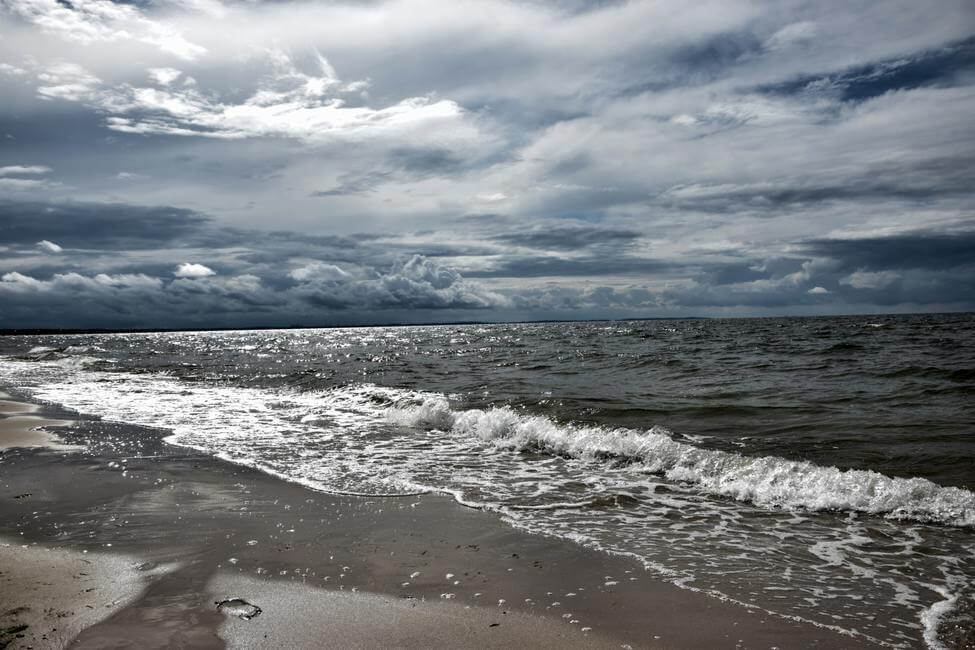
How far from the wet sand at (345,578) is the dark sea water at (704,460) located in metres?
0.53

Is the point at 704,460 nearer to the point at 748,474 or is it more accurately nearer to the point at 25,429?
the point at 748,474

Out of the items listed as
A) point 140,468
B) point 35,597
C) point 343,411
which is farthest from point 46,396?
point 35,597

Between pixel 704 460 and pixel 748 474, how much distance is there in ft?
2.81

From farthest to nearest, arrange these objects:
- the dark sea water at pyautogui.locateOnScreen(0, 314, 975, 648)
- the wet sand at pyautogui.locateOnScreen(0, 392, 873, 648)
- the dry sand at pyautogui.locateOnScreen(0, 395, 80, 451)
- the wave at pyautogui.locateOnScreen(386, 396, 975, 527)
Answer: the dry sand at pyautogui.locateOnScreen(0, 395, 80, 451), the wave at pyautogui.locateOnScreen(386, 396, 975, 527), the dark sea water at pyautogui.locateOnScreen(0, 314, 975, 648), the wet sand at pyautogui.locateOnScreen(0, 392, 873, 648)

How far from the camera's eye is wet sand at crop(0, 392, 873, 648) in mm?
4164

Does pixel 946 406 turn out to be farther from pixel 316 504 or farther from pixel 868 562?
pixel 316 504

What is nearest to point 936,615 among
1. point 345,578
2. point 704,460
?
point 345,578

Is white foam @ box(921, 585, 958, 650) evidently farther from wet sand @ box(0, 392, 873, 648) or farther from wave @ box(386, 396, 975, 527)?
wave @ box(386, 396, 975, 527)

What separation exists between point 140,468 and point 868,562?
31.9 ft

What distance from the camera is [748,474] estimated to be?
8852mm

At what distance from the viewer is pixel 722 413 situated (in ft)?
47.2

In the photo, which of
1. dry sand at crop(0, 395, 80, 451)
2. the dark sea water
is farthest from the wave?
dry sand at crop(0, 395, 80, 451)

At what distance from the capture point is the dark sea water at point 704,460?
5.39 m

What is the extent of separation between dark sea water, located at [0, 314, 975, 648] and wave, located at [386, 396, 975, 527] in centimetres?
3
